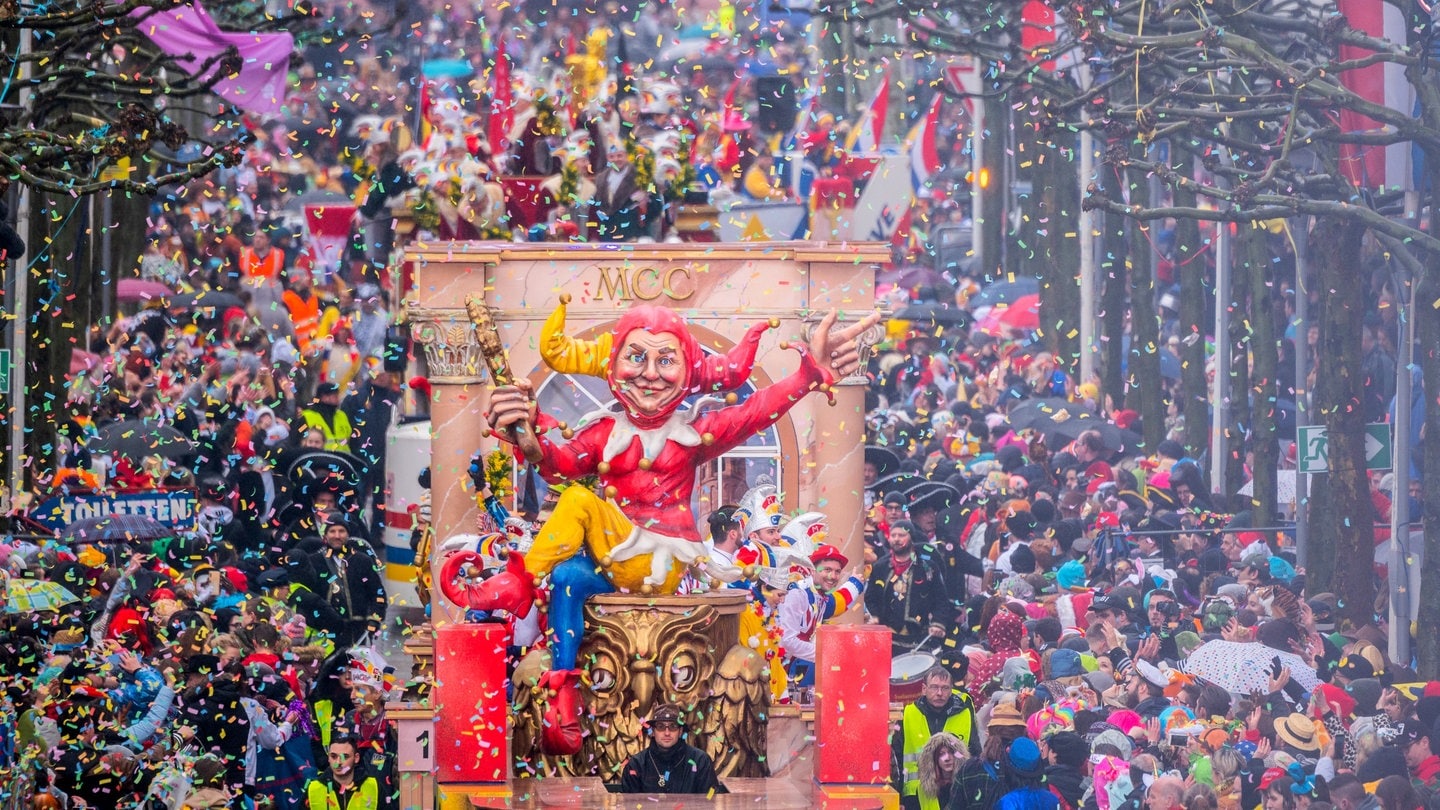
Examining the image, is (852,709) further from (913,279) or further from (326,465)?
(913,279)

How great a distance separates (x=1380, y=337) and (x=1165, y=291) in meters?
5.05

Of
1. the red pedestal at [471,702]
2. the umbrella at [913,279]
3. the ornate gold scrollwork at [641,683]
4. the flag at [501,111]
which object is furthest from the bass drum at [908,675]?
the umbrella at [913,279]

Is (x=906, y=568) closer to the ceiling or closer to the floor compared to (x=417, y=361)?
closer to the floor

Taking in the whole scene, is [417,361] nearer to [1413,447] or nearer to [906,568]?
[906,568]

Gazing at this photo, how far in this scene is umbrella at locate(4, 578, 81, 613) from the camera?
11789 millimetres

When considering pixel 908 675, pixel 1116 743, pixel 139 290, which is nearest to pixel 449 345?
pixel 908 675

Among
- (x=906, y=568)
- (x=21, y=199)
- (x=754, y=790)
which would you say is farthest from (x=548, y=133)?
(x=754, y=790)

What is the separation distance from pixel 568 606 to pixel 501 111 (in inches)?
238

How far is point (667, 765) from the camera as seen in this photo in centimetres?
902

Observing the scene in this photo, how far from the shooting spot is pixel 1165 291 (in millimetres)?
19734

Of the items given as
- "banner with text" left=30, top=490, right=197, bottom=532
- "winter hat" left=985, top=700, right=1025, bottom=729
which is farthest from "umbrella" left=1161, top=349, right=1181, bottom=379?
"banner with text" left=30, top=490, right=197, bottom=532

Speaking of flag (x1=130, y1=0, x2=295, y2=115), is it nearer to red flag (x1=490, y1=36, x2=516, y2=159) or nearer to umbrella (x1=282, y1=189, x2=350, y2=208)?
red flag (x1=490, y1=36, x2=516, y2=159)

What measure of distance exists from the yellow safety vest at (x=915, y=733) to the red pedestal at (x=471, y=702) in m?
2.79

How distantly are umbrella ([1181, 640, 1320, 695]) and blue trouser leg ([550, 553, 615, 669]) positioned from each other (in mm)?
4049
